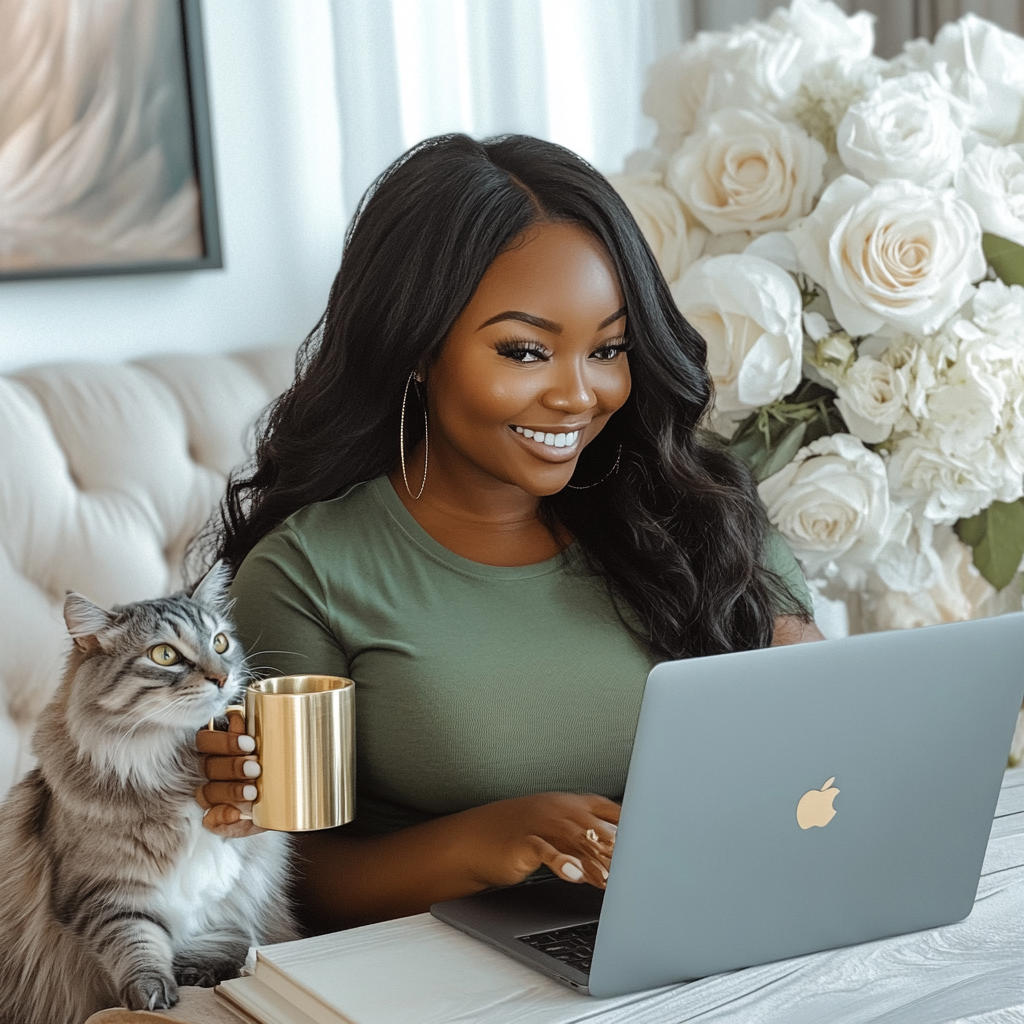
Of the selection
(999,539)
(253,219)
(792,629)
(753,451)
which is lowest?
(792,629)

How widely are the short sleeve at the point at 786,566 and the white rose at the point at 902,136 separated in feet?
1.41

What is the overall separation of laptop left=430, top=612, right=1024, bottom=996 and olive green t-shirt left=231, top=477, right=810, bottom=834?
1.08ft

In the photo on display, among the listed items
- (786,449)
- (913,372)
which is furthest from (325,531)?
(913,372)

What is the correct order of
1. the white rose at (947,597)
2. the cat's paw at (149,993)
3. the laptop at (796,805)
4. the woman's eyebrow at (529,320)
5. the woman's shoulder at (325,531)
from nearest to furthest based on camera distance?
the laptop at (796,805) < the cat's paw at (149,993) < the woman's eyebrow at (529,320) < the woman's shoulder at (325,531) < the white rose at (947,597)

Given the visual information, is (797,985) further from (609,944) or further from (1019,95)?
(1019,95)

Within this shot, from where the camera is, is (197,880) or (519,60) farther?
(519,60)

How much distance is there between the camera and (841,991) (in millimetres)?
931

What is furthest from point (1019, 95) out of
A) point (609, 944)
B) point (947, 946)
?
point (609, 944)

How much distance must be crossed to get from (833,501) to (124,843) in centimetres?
82

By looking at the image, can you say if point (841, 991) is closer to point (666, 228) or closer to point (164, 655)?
point (164, 655)

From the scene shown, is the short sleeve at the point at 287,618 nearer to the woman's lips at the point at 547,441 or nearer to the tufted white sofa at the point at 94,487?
the woman's lips at the point at 547,441

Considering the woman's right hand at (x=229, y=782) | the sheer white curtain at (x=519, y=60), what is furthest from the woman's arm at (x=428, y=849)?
the sheer white curtain at (x=519, y=60)

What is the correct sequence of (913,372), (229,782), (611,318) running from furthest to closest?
(913,372) < (611,318) < (229,782)

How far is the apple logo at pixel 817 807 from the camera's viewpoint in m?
0.94
